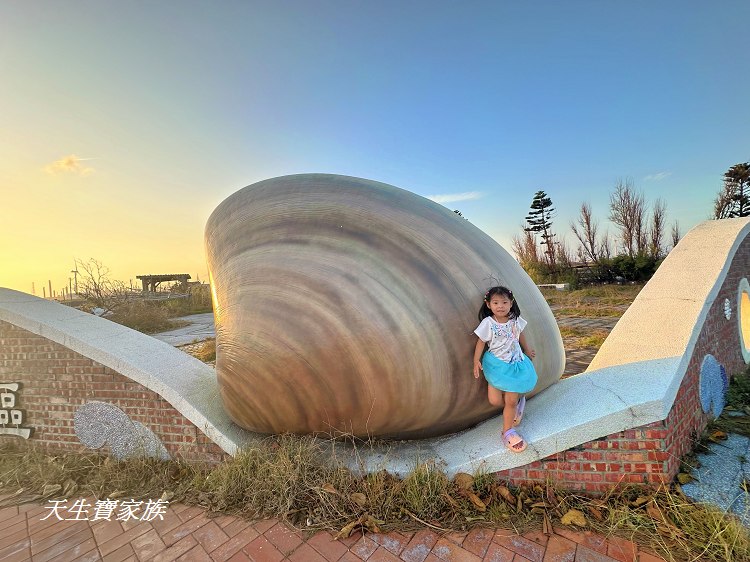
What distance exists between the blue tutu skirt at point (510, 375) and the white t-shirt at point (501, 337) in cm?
4

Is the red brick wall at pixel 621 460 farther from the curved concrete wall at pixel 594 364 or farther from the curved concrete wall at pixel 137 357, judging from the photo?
the curved concrete wall at pixel 137 357

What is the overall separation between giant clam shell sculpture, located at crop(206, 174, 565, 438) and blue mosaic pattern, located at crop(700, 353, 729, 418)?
154 cm

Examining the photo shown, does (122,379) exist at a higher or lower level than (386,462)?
higher

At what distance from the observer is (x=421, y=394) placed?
2311mm

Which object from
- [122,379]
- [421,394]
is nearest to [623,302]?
[421,394]

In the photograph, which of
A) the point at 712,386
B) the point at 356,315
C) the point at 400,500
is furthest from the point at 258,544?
the point at 712,386

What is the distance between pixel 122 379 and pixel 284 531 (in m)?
1.96

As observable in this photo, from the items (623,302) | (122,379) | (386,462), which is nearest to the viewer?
(386,462)

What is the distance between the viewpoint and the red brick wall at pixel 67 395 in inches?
114

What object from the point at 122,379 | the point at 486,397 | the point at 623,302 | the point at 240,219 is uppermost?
the point at 240,219

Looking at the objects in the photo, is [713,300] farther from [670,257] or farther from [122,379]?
[122,379]

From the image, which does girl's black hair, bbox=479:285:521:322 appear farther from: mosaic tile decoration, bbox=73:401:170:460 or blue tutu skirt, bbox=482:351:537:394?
mosaic tile decoration, bbox=73:401:170:460

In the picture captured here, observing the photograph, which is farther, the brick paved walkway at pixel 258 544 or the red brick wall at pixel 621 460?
the red brick wall at pixel 621 460

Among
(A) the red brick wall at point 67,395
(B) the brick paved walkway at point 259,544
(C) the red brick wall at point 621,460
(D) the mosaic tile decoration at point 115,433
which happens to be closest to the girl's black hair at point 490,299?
(C) the red brick wall at point 621,460
